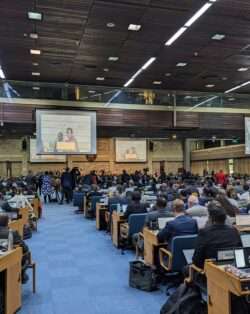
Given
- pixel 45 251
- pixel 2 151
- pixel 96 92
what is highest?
pixel 96 92

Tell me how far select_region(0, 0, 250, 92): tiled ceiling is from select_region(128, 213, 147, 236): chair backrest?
12.9 ft

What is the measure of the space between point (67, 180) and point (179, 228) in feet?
36.4

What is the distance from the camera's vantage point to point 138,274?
4.87 meters

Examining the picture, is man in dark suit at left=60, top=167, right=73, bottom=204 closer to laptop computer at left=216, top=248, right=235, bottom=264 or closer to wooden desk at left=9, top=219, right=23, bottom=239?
wooden desk at left=9, top=219, right=23, bottom=239

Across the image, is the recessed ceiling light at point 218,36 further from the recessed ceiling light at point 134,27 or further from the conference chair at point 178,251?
the conference chair at point 178,251

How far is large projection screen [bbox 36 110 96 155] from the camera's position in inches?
462

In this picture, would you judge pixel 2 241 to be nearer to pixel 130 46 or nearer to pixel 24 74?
pixel 130 46

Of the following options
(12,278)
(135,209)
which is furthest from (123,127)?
(12,278)

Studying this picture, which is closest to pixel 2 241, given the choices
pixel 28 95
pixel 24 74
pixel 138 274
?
pixel 138 274

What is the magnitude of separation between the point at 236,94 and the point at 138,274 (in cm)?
1140

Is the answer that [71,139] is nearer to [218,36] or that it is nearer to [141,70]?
[141,70]

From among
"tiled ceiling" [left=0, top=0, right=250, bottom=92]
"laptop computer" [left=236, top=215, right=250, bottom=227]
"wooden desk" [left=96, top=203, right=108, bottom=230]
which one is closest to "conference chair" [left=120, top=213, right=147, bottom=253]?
"laptop computer" [left=236, top=215, right=250, bottom=227]

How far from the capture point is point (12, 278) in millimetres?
3830

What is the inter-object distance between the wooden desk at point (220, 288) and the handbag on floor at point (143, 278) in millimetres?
1622
